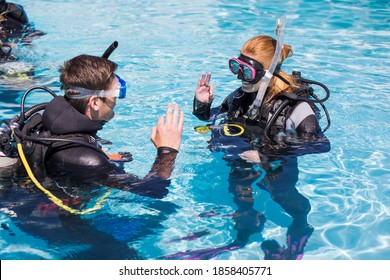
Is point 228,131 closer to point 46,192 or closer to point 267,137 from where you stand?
point 267,137

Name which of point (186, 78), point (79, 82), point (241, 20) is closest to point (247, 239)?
point (79, 82)

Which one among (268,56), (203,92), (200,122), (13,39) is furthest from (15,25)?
(268,56)

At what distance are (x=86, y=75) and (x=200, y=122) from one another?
272cm

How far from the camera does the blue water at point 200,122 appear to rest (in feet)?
12.4

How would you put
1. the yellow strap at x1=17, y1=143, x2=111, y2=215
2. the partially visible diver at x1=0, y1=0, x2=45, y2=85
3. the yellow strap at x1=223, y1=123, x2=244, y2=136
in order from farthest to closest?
1. the partially visible diver at x1=0, y1=0, x2=45, y2=85
2. the yellow strap at x1=223, y1=123, x2=244, y2=136
3. the yellow strap at x1=17, y1=143, x2=111, y2=215

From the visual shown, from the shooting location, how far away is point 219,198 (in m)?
4.41

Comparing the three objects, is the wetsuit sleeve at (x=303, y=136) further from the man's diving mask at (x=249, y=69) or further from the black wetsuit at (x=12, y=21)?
the black wetsuit at (x=12, y=21)

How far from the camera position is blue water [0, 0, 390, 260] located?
3778mm

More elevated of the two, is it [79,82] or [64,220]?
[79,82]

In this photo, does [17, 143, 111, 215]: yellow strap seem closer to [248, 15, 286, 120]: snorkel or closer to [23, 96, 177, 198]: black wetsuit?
[23, 96, 177, 198]: black wetsuit

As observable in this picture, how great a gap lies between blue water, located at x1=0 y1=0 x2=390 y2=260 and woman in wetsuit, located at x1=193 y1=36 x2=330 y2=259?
0.10m

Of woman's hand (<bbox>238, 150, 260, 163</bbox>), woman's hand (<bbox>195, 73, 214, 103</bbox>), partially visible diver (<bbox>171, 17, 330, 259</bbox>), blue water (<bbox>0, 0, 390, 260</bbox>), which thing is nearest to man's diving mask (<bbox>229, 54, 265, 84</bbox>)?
partially visible diver (<bbox>171, 17, 330, 259</bbox>)
